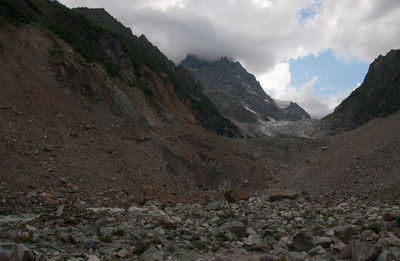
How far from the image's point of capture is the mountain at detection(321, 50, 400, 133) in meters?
76.8

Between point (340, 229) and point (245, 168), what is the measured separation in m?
22.5

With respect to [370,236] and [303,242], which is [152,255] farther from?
[370,236]

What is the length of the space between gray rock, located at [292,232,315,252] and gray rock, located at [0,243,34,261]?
22.1 ft

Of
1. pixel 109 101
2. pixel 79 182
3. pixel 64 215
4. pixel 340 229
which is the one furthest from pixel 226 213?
pixel 109 101

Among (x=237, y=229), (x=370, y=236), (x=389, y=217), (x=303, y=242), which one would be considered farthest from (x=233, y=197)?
(x=370, y=236)

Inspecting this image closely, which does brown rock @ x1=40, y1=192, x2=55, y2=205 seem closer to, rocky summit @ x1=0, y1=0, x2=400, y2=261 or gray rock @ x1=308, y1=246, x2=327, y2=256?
rocky summit @ x1=0, y1=0, x2=400, y2=261

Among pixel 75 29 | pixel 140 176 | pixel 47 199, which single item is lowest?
pixel 47 199

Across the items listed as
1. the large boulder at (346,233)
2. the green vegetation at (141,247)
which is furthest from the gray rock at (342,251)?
the green vegetation at (141,247)

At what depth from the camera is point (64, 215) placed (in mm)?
10969

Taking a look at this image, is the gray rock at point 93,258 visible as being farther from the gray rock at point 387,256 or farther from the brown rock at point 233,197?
the brown rock at point 233,197

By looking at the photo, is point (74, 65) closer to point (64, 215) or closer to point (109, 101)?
point (109, 101)

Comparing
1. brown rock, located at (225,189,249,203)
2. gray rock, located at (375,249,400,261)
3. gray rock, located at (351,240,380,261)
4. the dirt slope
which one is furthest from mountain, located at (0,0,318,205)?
gray rock, located at (375,249,400,261)

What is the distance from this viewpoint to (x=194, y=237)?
382 inches

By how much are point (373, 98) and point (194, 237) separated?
89.3 meters
